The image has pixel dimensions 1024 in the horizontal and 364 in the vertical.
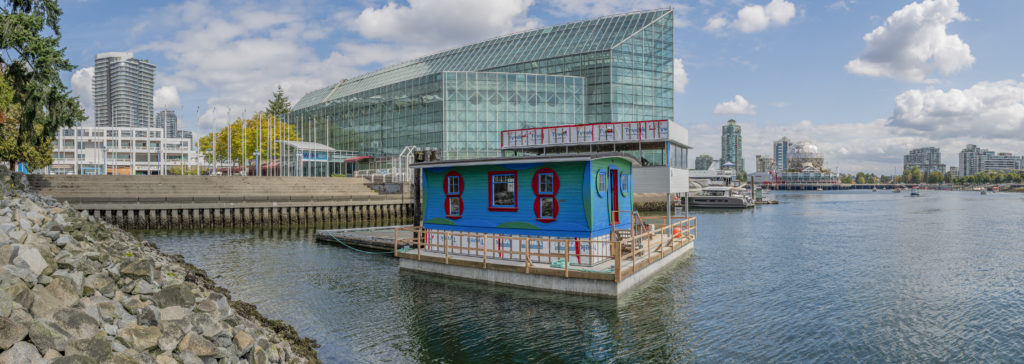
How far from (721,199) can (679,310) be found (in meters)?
72.3

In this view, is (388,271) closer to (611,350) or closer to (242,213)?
(611,350)

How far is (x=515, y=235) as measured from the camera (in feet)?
75.7

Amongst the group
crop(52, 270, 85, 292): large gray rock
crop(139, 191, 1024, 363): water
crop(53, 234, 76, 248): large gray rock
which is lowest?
crop(139, 191, 1024, 363): water

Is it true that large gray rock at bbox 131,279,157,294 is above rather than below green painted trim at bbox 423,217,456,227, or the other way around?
below

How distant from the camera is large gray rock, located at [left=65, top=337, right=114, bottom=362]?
7410 mm

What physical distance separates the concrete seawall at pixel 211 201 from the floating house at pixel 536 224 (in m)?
30.2

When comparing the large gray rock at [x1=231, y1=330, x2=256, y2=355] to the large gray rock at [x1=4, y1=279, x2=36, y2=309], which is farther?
the large gray rock at [x1=231, y1=330, x2=256, y2=355]

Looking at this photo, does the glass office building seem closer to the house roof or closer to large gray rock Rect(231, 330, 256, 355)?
the house roof

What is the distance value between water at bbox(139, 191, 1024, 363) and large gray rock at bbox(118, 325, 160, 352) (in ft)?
19.3

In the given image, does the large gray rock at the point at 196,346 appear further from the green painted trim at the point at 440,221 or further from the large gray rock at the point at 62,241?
the green painted trim at the point at 440,221

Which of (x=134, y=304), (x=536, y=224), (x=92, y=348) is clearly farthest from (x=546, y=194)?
(x=92, y=348)

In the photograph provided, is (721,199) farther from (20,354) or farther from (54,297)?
(20,354)

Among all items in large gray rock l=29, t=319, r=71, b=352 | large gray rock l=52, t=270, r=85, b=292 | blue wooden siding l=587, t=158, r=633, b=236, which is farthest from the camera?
blue wooden siding l=587, t=158, r=633, b=236

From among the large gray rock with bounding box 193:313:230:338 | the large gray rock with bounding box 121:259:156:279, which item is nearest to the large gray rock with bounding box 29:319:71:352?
the large gray rock with bounding box 193:313:230:338
